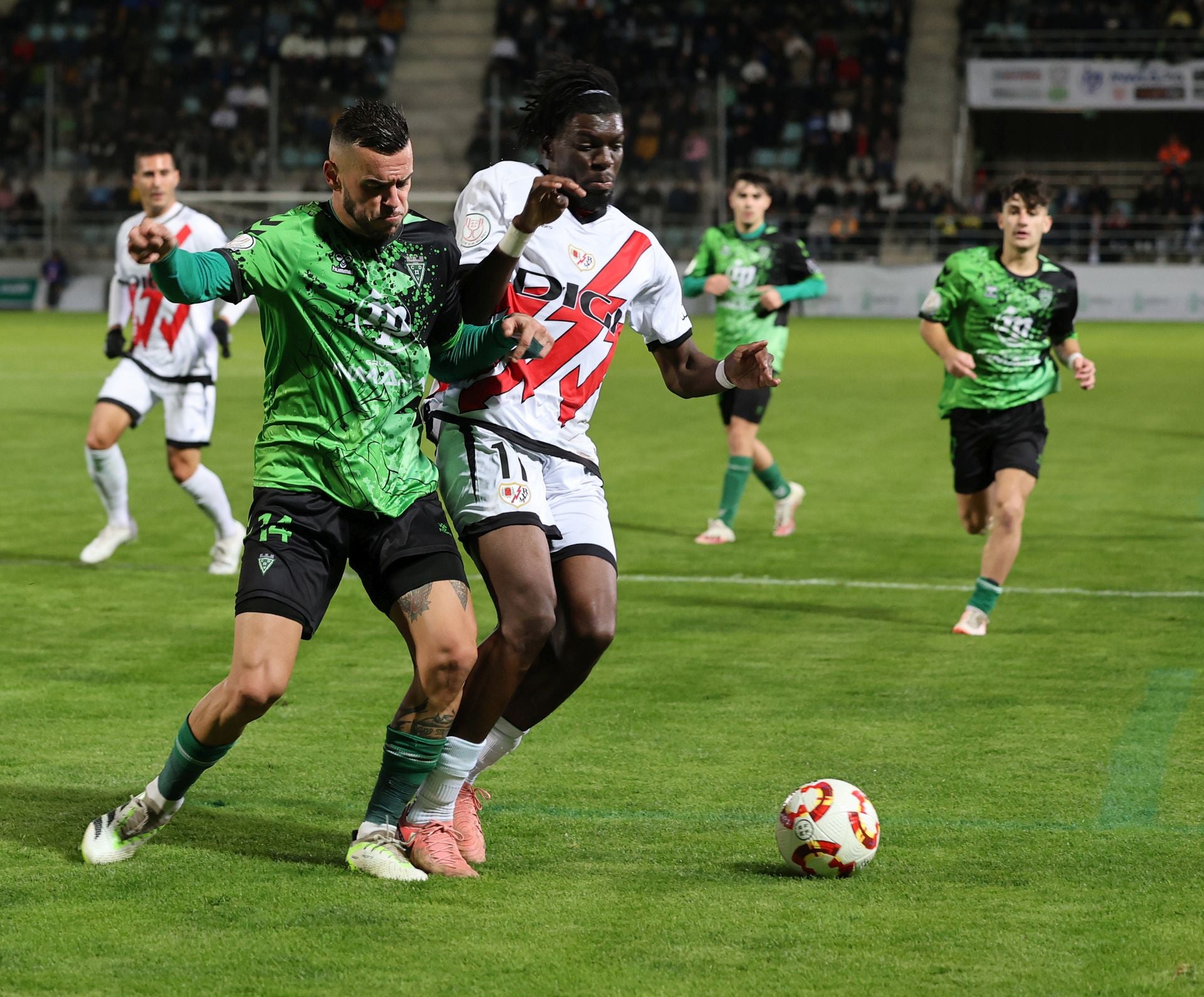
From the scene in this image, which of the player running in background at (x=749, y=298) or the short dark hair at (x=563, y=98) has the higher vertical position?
the short dark hair at (x=563, y=98)

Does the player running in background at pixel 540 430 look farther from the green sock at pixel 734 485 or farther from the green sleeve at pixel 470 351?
the green sock at pixel 734 485

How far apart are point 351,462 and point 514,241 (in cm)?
73

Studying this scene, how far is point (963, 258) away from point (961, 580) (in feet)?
7.08

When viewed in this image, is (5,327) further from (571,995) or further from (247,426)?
(571,995)

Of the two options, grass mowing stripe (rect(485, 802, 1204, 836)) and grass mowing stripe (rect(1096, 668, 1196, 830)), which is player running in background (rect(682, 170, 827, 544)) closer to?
grass mowing stripe (rect(1096, 668, 1196, 830))

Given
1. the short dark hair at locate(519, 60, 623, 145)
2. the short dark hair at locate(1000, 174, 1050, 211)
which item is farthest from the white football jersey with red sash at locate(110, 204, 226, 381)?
the short dark hair at locate(519, 60, 623, 145)

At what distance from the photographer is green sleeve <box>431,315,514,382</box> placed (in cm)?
463

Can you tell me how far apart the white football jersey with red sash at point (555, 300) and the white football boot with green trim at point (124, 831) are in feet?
4.57

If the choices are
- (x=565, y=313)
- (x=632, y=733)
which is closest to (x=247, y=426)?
(x=632, y=733)

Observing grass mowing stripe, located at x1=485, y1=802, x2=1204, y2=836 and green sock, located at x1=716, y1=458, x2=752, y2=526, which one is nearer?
grass mowing stripe, located at x1=485, y1=802, x2=1204, y2=836

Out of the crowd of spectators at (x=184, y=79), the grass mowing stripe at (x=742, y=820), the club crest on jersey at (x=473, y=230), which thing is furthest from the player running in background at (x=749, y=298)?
the crowd of spectators at (x=184, y=79)

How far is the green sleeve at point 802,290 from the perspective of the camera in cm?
1149

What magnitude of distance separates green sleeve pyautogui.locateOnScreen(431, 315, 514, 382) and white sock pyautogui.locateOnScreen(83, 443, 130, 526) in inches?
218

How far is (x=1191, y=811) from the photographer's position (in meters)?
5.37
